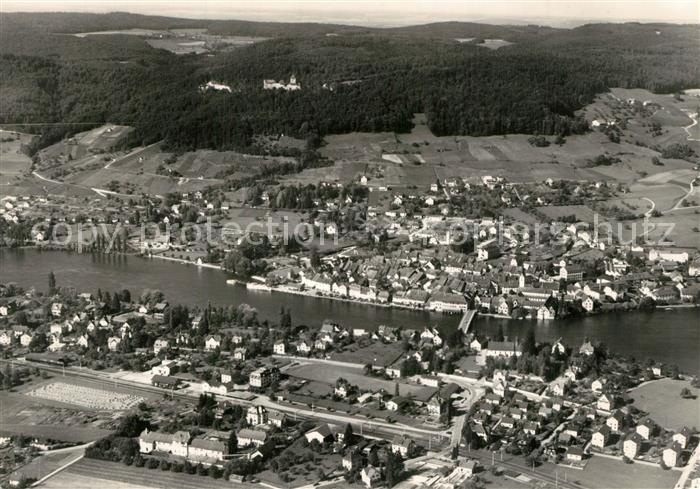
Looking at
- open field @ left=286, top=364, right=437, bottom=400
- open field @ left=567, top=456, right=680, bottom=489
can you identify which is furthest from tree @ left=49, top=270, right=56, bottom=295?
→ open field @ left=567, top=456, right=680, bottom=489

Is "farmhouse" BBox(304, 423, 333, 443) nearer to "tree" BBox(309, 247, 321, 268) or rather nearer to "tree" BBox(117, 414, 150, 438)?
"tree" BBox(117, 414, 150, 438)

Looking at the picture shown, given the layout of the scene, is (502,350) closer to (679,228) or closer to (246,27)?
(679,228)

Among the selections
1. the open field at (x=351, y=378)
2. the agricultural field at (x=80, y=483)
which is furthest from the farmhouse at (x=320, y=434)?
the agricultural field at (x=80, y=483)

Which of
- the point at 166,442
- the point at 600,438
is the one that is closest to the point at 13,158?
the point at 166,442

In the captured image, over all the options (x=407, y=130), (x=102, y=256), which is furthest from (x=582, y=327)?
(x=407, y=130)

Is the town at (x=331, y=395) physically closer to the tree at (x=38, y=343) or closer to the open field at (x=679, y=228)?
the tree at (x=38, y=343)
